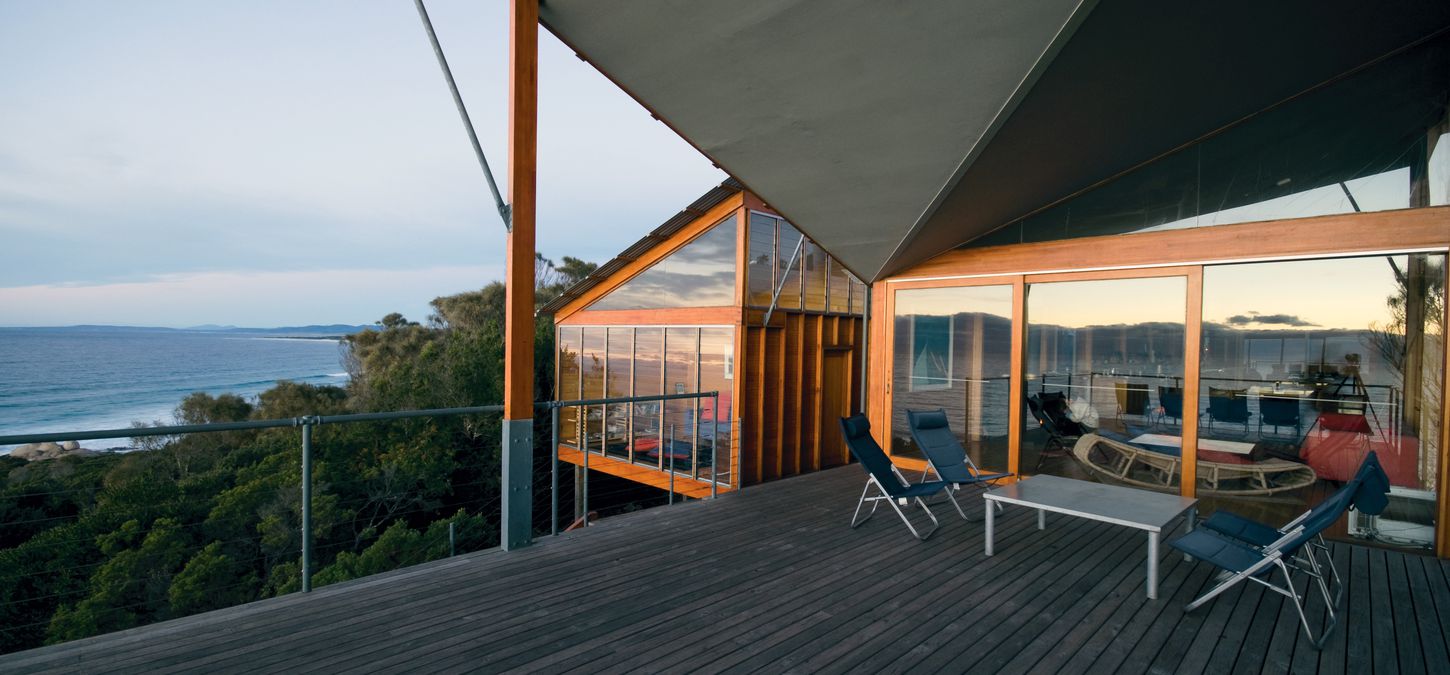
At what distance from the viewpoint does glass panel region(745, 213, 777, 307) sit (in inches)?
292

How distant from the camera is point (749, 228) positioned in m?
7.40

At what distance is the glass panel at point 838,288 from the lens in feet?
27.3

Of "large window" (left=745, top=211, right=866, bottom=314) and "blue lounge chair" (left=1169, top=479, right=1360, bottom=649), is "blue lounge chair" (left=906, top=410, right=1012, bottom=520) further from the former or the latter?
"large window" (left=745, top=211, right=866, bottom=314)

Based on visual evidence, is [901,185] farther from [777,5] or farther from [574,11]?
[574,11]

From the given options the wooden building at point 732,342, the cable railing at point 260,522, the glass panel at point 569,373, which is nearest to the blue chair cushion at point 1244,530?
the wooden building at point 732,342

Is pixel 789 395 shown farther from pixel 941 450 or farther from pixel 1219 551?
pixel 1219 551

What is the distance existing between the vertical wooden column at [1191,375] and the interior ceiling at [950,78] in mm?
1122

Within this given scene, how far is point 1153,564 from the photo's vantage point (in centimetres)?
318

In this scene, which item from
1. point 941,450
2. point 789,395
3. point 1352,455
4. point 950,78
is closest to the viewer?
point 950,78

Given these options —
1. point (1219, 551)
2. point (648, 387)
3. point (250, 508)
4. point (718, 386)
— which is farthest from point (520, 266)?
point (250, 508)

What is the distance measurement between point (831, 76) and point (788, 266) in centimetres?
432

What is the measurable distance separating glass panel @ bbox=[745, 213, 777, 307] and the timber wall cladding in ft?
1.06

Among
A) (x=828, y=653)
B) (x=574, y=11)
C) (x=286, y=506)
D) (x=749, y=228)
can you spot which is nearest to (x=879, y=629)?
(x=828, y=653)

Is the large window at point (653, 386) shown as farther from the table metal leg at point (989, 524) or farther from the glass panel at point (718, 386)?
the table metal leg at point (989, 524)
